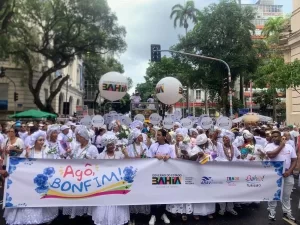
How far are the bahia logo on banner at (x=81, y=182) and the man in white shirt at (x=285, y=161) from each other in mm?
2712

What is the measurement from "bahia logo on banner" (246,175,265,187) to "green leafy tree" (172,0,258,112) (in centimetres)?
2476

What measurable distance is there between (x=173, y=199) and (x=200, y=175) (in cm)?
67

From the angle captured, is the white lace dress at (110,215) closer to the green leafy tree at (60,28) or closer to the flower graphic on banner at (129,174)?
the flower graphic on banner at (129,174)

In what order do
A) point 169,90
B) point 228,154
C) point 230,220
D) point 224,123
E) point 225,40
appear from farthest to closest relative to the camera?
1. point 225,40
2. point 169,90
3. point 224,123
4. point 228,154
5. point 230,220

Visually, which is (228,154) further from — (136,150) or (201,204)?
(136,150)

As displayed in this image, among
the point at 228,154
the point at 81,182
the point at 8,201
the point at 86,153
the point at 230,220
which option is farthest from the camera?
the point at 228,154

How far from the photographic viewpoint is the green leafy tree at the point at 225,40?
31156 millimetres

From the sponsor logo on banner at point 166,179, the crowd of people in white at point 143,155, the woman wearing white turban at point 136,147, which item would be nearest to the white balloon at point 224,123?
the crowd of people in white at point 143,155

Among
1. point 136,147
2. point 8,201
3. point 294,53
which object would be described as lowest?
point 8,201

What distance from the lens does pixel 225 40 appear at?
104 feet

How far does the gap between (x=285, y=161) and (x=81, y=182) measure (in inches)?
151

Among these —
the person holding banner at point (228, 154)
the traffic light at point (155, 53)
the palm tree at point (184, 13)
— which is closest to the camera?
the person holding banner at point (228, 154)

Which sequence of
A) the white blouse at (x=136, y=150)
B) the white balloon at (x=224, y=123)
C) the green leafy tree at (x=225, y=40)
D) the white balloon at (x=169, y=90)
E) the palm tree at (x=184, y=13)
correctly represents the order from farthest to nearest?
the palm tree at (x=184, y=13)
the green leafy tree at (x=225, y=40)
the white balloon at (x=169, y=90)
the white balloon at (x=224, y=123)
the white blouse at (x=136, y=150)

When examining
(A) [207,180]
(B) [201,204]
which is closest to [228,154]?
(A) [207,180]
